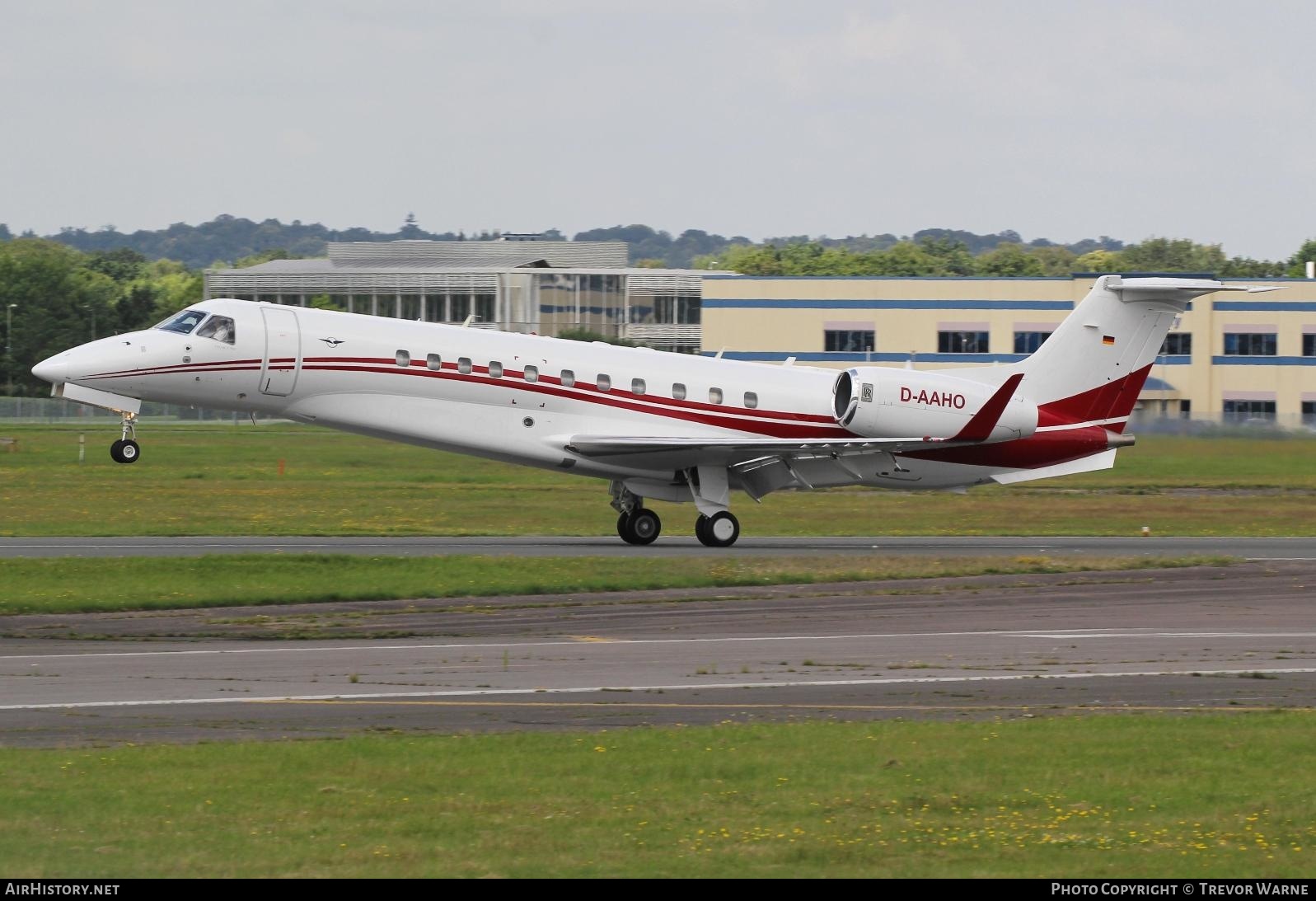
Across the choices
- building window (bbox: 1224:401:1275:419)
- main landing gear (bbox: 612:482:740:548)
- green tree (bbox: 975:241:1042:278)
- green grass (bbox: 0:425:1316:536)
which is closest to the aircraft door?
green grass (bbox: 0:425:1316:536)

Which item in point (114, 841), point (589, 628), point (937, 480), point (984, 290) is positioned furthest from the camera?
point (984, 290)

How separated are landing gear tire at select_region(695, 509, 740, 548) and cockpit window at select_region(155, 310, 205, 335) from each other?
996cm

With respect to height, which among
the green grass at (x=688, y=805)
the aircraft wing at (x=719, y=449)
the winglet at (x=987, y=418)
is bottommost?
the green grass at (x=688, y=805)

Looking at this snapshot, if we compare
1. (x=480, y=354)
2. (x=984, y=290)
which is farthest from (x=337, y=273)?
(x=480, y=354)

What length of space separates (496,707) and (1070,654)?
7.20 meters

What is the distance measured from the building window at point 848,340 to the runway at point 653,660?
189ft

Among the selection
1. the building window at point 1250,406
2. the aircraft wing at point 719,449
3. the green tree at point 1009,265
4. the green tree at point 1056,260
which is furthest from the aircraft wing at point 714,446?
the green tree at point 1056,260

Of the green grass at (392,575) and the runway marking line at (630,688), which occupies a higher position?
the runway marking line at (630,688)

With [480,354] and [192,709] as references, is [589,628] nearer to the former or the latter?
[192,709]

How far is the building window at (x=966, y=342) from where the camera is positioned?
80.6 metres

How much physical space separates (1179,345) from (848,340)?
16.6 m

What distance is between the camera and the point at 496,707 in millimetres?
14727

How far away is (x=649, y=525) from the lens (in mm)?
30938

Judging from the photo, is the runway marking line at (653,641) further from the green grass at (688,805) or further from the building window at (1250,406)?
the building window at (1250,406)
